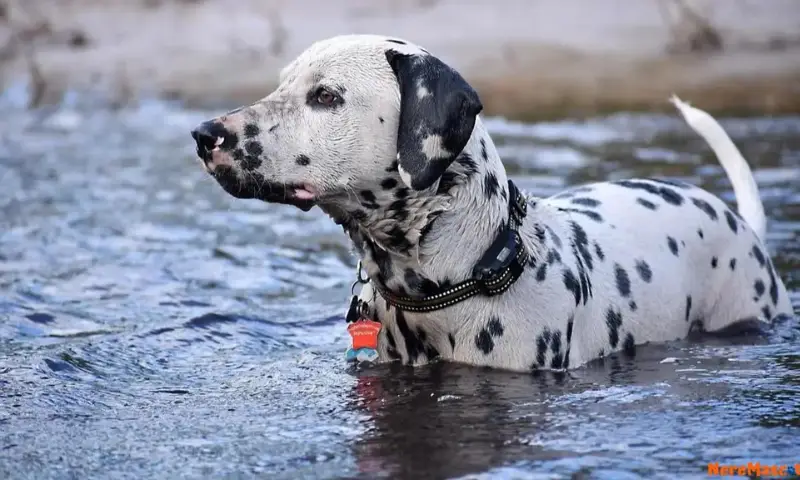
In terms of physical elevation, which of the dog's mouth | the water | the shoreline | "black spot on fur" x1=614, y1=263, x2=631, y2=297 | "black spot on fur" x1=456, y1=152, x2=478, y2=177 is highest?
the shoreline

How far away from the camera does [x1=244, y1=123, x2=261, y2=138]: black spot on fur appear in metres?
5.38

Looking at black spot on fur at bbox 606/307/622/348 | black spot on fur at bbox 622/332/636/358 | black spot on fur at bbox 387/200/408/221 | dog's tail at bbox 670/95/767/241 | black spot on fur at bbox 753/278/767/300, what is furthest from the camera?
dog's tail at bbox 670/95/767/241

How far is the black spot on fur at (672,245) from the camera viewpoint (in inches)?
268

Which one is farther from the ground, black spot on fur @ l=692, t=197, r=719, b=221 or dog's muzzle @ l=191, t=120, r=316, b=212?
dog's muzzle @ l=191, t=120, r=316, b=212

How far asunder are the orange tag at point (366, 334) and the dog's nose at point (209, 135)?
1.21 metres

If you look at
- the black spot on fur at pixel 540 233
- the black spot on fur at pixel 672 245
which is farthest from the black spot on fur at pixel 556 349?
the black spot on fur at pixel 672 245

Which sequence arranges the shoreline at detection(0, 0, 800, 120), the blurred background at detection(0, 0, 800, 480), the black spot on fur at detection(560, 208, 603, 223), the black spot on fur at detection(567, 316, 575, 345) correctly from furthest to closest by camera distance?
the shoreline at detection(0, 0, 800, 120) < the black spot on fur at detection(560, 208, 603, 223) < the black spot on fur at detection(567, 316, 575, 345) < the blurred background at detection(0, 0, 800, 480)

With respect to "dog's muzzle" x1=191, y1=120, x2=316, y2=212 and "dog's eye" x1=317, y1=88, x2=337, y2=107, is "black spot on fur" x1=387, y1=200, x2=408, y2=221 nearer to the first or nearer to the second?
"dog's muzzle" x1=191, y1=120, x2=316, y2=212

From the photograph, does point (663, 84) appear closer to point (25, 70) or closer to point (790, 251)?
point (790, 251)

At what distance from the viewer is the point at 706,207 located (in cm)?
716

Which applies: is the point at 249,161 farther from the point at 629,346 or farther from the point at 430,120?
the point at 629,346

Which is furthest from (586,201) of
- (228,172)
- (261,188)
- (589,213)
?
(228,172)

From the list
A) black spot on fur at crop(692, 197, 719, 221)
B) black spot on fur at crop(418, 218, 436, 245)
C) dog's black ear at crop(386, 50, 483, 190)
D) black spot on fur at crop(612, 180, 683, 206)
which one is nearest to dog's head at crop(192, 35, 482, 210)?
dog's black ear at crop(386, 50, 483, 190)

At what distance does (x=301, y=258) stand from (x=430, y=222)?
4.10m
